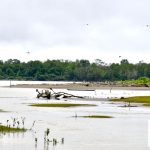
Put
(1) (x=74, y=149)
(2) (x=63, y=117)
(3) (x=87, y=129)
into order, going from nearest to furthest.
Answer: (1) (x=74, y=149)
(3) (x=87, y=129)
(2) (x=63, y=117)

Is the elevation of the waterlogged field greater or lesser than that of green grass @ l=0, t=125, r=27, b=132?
lesser

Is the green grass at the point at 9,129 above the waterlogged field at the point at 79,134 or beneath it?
above

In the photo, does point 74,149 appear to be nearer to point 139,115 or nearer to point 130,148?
point 130,148

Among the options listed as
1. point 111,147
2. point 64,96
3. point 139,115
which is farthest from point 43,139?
point 64,96

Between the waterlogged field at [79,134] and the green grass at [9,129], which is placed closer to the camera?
the waterlogged field at [79,134]

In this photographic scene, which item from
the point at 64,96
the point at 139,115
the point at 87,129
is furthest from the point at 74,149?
the point at 64,96

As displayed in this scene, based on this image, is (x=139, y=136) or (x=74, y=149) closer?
(x=74, y=149)

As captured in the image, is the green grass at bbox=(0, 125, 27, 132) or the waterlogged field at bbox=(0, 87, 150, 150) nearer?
the waterlogged field at bbox=(0, 87, 150, 150)

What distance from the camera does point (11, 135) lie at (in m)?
34.8

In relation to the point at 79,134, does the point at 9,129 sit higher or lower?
higher

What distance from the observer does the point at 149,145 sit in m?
32.0

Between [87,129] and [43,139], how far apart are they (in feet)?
23.6

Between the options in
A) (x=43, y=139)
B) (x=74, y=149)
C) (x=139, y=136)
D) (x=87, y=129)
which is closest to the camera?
(x=74, y=149)

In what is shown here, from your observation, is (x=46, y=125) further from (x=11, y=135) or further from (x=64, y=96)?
(x=64, y=96)
